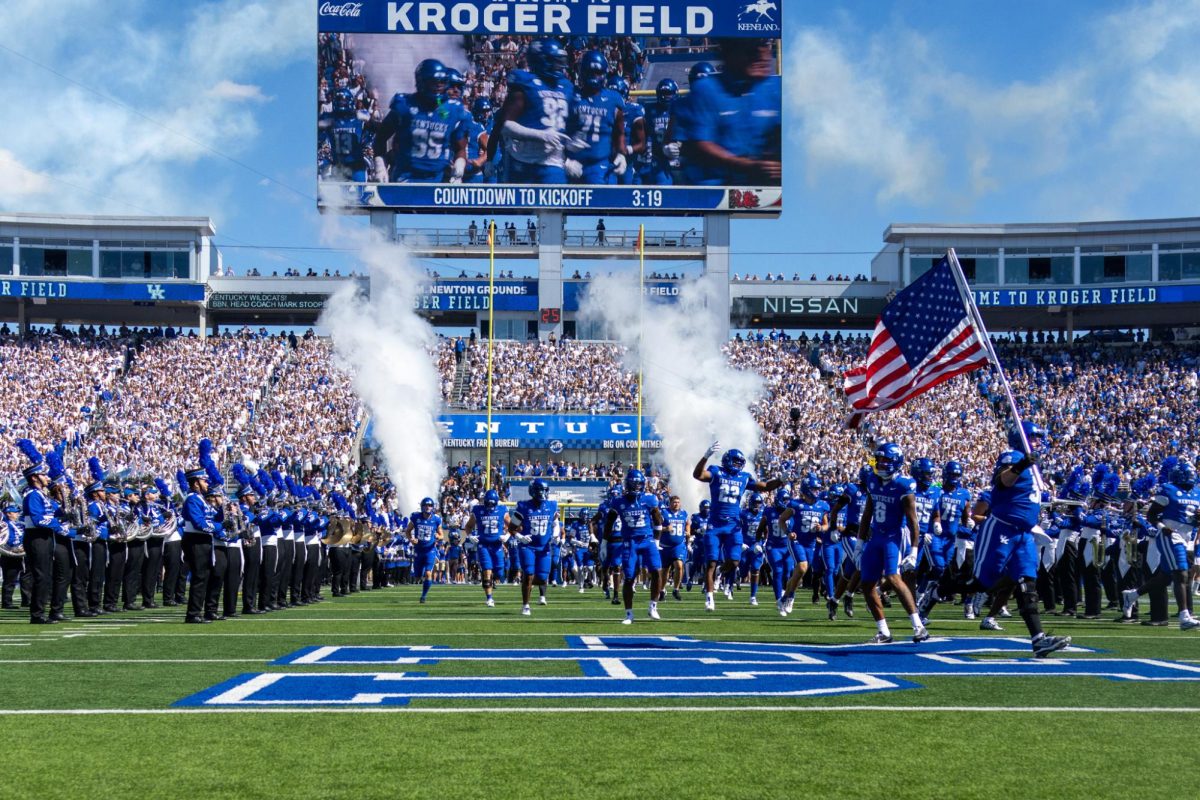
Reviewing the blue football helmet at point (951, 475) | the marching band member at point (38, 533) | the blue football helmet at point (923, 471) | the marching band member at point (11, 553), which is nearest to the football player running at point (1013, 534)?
the blue football helmet at point (923, 471)

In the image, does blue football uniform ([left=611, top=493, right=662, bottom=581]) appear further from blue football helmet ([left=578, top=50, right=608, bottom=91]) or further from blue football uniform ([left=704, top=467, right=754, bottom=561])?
blue football helmet ([left=578, top=50, right=608, bottom=91])

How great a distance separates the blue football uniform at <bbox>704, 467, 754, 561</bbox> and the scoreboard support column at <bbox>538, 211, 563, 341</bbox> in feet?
116

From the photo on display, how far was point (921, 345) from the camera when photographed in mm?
16922

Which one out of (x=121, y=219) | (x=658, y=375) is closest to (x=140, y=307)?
(x=121, y=219)

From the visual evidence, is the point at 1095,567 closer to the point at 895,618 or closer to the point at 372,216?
the point at 895,618

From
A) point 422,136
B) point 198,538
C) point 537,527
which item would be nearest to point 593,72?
point 422,136

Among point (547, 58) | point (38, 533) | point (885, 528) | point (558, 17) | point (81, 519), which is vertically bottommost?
point (38, 533)

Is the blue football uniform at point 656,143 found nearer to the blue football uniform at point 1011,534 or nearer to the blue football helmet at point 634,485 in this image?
the blue football helmet at point 634,485

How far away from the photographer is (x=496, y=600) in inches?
831

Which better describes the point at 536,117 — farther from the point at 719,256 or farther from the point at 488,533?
the point at 488,533

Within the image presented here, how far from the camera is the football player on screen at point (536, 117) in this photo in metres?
50.7

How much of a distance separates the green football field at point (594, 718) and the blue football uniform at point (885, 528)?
Result: 80 cm

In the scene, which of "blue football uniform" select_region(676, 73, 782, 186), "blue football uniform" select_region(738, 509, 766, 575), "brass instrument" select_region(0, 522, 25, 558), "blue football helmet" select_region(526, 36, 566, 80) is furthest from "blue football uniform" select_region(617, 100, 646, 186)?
"brass instrument" select_region(0, 522, 25, 558)

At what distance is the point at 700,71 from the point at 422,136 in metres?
10.5
